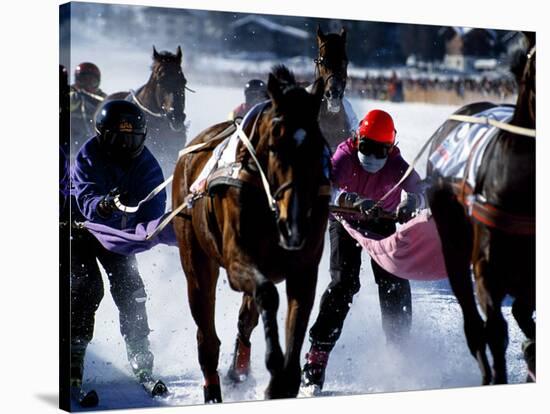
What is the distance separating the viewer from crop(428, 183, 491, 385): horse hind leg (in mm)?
9102

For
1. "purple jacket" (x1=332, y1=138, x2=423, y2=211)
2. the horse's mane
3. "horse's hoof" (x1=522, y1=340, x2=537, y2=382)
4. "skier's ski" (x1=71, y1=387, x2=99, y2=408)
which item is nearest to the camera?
the horse's mane

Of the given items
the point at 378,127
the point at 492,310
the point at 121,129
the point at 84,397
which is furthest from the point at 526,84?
the point at 84,397

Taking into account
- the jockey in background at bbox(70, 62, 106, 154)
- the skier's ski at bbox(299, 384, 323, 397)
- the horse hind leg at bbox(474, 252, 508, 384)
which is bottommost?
the skier's ski at bbox(299, 384, 323, 397)

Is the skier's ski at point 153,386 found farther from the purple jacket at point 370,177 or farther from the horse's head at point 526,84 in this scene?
the horse's head at point 526,84

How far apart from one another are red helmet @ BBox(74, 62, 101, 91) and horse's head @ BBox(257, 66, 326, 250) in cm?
122

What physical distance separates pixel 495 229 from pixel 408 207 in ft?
2.51

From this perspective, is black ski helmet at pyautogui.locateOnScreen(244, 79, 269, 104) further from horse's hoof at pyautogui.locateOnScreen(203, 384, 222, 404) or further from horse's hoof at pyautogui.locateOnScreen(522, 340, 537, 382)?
horse's hoof at pyautogui.locateOnScreen(522, 340, 537, 382)

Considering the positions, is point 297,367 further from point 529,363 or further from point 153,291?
point 529,363

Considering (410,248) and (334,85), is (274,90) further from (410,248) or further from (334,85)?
(410,248)

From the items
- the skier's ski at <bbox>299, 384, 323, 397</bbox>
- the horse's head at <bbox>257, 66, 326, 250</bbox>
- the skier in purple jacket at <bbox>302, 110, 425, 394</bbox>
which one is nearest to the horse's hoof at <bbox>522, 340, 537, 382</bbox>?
the skier in purple jacket at <bbox>302, 110, 425, 394</bbox>

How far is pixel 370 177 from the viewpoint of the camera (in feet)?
30.4

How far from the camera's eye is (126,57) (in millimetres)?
8594

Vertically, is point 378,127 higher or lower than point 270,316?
higher

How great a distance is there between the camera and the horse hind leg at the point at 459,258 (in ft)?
29.9
